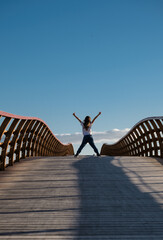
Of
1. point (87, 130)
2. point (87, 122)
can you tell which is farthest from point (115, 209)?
point (87, 130)

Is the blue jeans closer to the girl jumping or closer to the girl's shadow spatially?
the girl jumping

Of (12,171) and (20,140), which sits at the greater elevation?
(20,140)

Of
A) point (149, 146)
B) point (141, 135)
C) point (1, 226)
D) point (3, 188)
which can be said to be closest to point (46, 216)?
point (1, 226)

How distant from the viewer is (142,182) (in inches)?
254

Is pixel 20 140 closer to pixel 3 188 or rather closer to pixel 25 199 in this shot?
pixel 3 188

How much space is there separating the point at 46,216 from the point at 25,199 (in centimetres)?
99

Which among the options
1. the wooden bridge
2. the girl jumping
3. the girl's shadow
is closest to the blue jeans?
the girl jumping

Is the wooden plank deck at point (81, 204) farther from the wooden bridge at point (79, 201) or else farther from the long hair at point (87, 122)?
the long hair at point (87, 122)

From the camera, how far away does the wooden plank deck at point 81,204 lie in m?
3.71

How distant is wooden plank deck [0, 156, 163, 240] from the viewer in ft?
12.2

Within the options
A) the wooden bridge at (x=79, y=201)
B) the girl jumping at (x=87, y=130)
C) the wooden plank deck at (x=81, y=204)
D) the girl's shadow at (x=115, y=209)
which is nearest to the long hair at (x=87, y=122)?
the girl jumping at (x=87, y=130)

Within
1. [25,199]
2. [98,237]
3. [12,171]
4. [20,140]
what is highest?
[20,140]

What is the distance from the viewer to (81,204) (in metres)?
4.81

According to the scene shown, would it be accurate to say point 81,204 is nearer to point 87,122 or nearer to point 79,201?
point 79,201
